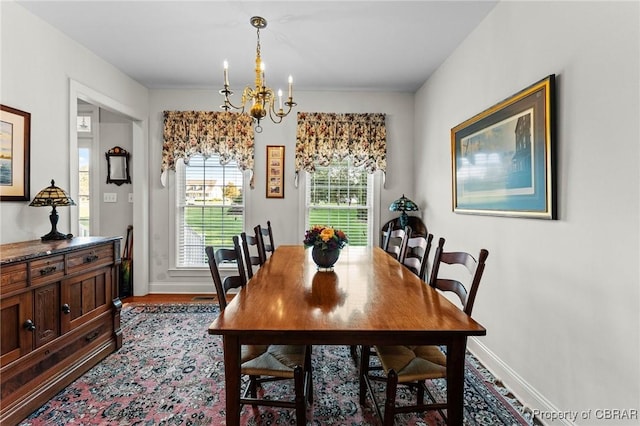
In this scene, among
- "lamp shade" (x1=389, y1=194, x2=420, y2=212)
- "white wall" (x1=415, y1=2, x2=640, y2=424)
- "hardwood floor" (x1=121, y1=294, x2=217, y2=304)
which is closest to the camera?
"white wall" (x1=415, y1=2, x2=640, y2=424)

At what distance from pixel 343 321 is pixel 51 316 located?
2053 millimetres

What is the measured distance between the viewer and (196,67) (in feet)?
11.9

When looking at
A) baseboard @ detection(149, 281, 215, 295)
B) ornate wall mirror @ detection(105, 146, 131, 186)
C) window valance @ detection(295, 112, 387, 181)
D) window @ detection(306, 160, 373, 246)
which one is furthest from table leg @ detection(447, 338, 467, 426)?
ornate wall mirror @ detection(105, 146, 131, 186)

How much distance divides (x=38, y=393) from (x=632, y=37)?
363 centimetres

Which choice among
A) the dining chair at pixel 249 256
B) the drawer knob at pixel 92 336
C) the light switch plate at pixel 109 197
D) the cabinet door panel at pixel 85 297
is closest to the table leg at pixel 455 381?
the dining chair at pixel 249 256

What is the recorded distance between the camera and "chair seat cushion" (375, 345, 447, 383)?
5.04 feet

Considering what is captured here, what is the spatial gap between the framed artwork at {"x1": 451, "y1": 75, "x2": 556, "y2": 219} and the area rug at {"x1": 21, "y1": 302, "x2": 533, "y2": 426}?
1.22 m

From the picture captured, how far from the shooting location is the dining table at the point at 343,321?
1.23m

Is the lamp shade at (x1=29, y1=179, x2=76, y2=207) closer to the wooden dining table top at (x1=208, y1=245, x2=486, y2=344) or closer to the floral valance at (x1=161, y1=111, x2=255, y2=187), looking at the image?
the wooden dining table top at (x1=208, y1=245, x2=486, y2=344)

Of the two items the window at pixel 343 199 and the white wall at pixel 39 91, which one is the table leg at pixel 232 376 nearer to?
the white wall at pixel 39 91

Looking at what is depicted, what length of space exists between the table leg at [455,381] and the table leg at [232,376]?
0.84 m

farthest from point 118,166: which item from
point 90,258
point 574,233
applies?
point 574,233

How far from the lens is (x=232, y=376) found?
4.30 feet

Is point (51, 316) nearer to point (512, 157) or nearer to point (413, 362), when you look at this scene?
point (413, 362)
